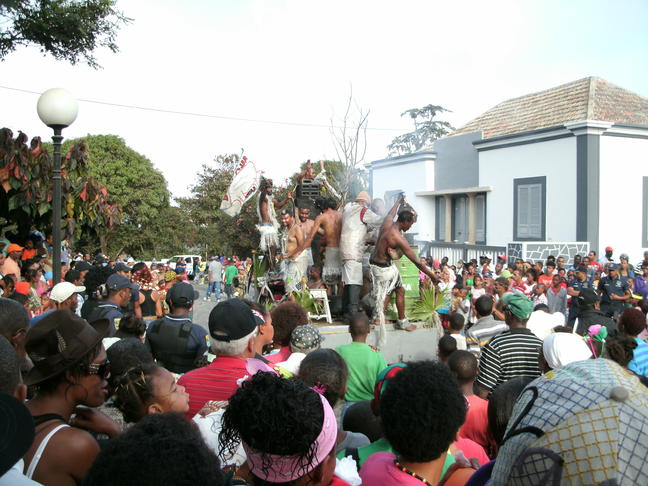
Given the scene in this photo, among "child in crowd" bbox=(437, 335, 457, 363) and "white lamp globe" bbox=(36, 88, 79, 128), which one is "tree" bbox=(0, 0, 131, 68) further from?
"child in crowd" bbox=(437, 335, 457, 363)

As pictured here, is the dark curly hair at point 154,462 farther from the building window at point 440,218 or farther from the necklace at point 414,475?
the building window at point 440,218

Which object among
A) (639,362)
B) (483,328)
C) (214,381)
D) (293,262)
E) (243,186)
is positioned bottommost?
(483,328)

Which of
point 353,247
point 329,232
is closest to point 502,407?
point 353,247

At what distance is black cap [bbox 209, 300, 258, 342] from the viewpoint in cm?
316

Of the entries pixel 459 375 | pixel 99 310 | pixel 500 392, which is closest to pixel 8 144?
pixel 99 310

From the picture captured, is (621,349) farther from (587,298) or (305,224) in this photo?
(305,224)

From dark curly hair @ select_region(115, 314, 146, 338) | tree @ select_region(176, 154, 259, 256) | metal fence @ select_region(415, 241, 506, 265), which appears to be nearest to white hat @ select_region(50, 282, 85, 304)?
dark curly hair @ select_region(115, 314, 146, 338)

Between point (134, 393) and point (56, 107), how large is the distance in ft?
17.3

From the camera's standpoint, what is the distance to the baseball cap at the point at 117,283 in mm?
5320

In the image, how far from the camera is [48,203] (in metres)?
9.30

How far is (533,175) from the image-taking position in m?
19.8

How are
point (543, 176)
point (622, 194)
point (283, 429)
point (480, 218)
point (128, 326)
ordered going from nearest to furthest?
point (283, 429), point (128, 326), point (622, 194), point (543, 176), point (480, 218)

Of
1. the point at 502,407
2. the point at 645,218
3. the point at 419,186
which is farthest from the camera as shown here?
the point at 419,186

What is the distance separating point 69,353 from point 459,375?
2.42 m
